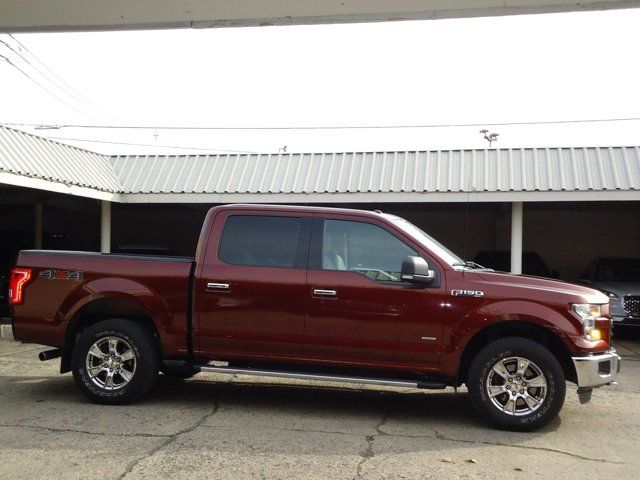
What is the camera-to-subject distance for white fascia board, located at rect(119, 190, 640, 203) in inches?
456

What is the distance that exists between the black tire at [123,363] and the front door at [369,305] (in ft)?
5.44

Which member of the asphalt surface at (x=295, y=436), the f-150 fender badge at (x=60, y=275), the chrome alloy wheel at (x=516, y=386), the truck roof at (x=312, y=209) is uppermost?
the truck roof at (x=312, y=209)

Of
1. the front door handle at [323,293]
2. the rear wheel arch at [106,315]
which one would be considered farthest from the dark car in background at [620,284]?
the rear wheel arch at [106,315]

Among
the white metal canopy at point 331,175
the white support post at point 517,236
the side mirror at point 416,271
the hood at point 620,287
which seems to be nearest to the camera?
the side mirror at point 416,271

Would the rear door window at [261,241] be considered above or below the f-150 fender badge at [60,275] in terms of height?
above

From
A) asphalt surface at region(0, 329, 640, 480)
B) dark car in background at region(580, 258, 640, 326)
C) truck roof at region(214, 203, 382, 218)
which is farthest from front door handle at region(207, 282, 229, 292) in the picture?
dark car in background at region(580, 258, 640, 326)

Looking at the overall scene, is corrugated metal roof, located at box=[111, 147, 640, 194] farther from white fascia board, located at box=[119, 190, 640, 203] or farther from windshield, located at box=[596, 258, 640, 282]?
windshield, located at box=[596, 258, 640, 282]

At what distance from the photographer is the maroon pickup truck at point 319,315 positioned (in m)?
5.65

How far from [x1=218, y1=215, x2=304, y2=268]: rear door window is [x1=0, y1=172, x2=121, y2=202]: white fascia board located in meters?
6.31

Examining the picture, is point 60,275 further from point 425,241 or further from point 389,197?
point 389,197

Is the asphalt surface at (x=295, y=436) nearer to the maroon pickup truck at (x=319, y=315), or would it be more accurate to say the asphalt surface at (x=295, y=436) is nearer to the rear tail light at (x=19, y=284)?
the maroon pickup truck at (x=319, y=315)

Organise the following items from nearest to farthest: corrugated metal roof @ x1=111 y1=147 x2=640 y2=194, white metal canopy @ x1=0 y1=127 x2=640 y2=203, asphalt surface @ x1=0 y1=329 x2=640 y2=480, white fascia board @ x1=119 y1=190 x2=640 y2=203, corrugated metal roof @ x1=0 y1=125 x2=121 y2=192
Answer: asphalt surface @ x1=0 y1=329 x2=640 y2=480
corrugated metal roof @ x1=0 y1=125 x2=121 y2=192
white fascia board @ x1=119 y1=190 x2=640 y2=203
white metal canopy @ x1=0 y1=127 x2=640 y2=203
corrugated metal roof @ x1=111 y1=147 x2=640 y2=194

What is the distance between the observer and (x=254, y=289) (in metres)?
6.07

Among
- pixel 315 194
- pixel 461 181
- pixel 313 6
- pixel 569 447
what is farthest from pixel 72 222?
pixel 569 447
